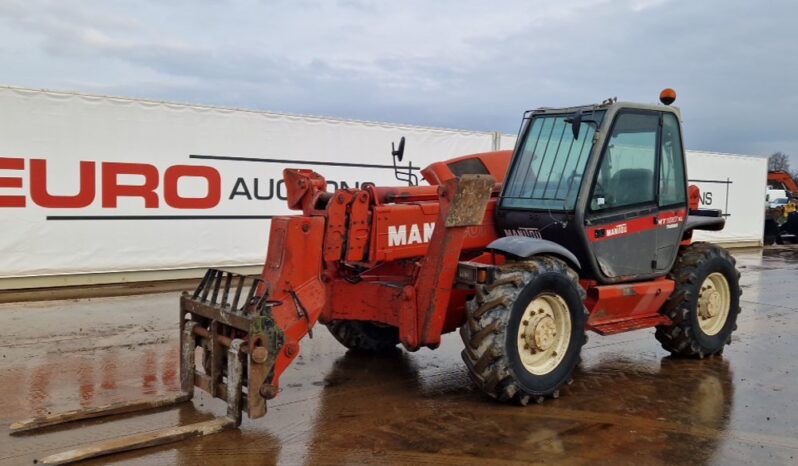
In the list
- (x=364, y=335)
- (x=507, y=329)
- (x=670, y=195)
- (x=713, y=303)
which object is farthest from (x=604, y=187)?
(x=364, y=335)

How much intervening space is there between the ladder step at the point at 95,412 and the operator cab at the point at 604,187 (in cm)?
321

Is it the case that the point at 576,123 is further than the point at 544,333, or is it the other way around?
the point at 576,123

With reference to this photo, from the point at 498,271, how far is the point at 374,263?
97 centimetres

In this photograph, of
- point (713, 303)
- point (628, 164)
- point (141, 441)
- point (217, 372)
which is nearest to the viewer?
point (141, 441)

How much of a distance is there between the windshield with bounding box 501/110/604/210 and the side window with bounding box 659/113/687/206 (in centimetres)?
97

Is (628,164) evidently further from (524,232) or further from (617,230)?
(524,232)

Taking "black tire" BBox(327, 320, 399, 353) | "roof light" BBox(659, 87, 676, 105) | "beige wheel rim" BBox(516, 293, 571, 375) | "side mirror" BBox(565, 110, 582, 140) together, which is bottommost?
"black tire" BBox(327, 320, 399, 353)

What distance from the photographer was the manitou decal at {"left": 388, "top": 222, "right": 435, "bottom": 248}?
5.61 meters

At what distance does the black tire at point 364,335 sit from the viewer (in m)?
6.91

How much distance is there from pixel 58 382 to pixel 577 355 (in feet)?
14.1

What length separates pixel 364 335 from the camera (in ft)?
22.8

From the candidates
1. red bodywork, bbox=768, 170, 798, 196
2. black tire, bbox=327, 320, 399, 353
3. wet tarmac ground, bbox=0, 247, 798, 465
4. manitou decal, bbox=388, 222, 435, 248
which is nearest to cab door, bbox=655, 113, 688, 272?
wet tarmac ground, bbox=0, 247, 798, 465

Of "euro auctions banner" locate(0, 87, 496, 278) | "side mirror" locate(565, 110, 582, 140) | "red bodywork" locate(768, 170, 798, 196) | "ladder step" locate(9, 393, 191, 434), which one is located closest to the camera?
"ladder step" locate(9, 393, 191, 434)

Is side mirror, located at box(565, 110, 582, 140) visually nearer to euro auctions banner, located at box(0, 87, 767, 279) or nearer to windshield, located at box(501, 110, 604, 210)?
windshield, located at box(501, 110, 604, 210)
